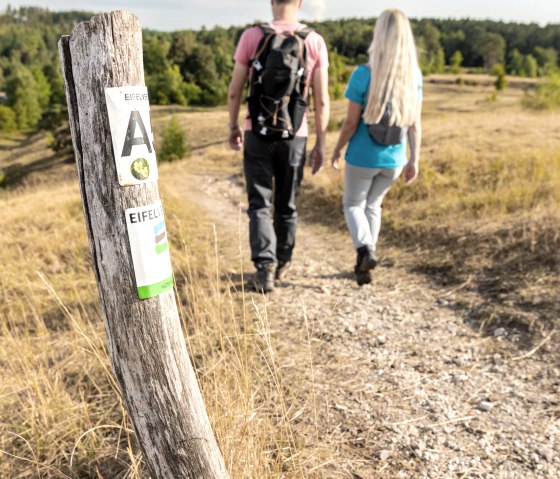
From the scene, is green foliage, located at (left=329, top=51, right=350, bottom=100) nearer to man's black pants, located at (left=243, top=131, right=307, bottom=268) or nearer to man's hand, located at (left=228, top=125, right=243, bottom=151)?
man's hand, located at (left=228, top=125, right=243, bottom=151)

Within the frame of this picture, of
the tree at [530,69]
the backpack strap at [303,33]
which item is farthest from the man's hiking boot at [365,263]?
the tree at [530,69]

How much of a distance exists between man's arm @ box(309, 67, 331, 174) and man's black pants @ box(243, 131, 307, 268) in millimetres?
154

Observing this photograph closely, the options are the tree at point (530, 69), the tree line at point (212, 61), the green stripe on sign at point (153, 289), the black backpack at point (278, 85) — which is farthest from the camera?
the tree at point (530, 69)

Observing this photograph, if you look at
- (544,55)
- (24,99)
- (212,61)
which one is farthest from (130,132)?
(544,55)

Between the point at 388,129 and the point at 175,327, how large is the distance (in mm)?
2775

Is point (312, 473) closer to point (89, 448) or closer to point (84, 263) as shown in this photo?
point (89, 448)

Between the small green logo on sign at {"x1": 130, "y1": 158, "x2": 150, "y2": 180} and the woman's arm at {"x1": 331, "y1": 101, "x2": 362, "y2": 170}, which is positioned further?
the woman's arm at {"x1": 331, "y1": 101, "x2": 362, "y2": 170}

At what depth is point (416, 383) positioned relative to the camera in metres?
2.84

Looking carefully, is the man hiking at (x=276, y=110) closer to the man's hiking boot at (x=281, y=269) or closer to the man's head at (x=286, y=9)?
the man's head at (x=286, y=9)

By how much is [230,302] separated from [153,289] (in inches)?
30.9

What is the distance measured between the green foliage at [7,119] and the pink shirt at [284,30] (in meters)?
70.4

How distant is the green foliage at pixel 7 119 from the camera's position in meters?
61.6

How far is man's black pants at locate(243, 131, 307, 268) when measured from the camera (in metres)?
3.72

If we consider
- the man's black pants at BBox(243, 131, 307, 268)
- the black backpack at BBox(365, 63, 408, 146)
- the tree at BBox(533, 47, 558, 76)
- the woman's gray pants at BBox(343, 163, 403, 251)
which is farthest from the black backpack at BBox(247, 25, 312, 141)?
the tree at BBox(533, 47, 558, 76)
